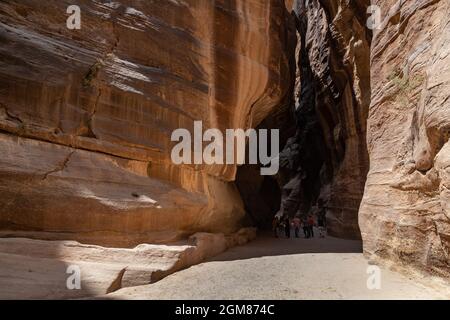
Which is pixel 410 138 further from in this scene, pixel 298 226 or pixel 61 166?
pixel 298 226

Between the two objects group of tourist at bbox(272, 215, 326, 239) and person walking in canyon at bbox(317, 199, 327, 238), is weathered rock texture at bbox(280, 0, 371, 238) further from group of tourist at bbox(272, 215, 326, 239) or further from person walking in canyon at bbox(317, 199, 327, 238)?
group of tourist at bbox(272, 215, 326, 239)

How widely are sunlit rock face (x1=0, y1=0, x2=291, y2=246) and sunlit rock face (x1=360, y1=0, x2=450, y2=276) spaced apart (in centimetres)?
448

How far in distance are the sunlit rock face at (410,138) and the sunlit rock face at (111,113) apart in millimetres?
4480

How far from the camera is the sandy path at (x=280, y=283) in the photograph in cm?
475

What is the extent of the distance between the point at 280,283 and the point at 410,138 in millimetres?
3836

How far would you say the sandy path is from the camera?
4754 mm

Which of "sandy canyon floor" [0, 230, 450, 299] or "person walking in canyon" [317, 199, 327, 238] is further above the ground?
"sandy canyon floor" [0, 230, 450, 299]

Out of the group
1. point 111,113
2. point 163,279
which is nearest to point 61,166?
point 111,113

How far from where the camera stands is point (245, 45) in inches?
436

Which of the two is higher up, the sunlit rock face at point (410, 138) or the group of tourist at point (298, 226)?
the sunlit rock face at point (410, 138)

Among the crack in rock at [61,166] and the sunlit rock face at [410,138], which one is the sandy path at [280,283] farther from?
the crack in rock at [61,166]

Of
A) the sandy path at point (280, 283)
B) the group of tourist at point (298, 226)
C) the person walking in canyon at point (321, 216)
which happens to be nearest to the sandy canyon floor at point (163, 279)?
the sandy path at point (280, 283)

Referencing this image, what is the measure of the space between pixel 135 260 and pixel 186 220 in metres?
2.42

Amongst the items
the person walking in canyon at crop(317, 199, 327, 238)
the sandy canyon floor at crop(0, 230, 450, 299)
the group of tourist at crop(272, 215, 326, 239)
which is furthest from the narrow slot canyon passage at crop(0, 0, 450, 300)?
the person walking in canyon at crop(317, 199, 327, 238)
